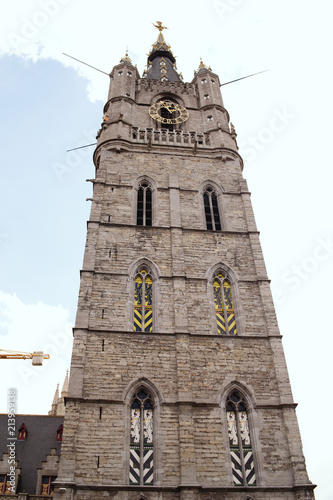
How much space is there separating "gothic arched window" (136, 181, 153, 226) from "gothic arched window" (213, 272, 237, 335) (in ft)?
13.0

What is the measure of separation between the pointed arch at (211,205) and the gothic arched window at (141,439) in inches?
313

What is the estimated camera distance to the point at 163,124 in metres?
25.7

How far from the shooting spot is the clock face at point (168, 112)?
25000mm

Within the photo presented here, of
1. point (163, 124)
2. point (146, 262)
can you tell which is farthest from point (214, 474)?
point (163, 124)

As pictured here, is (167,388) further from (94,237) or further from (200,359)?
(94,237)

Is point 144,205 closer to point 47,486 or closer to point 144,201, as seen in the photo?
point 144,201

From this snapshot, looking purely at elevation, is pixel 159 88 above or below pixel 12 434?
above

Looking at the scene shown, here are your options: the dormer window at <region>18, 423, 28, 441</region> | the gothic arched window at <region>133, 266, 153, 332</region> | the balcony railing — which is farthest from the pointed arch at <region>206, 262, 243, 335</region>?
the dormer window at <region>18, 423, 28, 441</region>

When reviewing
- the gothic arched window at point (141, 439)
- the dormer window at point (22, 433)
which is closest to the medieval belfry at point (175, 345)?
the gothic arched window at point (141, 439)

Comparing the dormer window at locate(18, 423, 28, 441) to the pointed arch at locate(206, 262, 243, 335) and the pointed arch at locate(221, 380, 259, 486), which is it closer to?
the pointed arch at locate(206, 262, 243, 335)


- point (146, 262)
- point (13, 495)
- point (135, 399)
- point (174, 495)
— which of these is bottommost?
point (174, 495)

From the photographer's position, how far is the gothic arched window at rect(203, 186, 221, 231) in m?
19.6

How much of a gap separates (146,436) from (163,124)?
56.5 feet

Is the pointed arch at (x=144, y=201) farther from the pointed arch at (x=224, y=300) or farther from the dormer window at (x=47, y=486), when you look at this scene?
the dormer window at (x=47, y=486)
